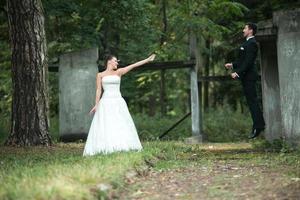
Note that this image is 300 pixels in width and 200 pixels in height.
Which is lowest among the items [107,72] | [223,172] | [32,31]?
[223,172]

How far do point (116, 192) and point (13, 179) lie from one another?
1324 mm

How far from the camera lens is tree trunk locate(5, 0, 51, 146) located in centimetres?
1479

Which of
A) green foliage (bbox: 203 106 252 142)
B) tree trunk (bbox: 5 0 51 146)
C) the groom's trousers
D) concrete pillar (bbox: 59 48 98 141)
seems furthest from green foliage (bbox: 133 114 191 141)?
the groom's trousers

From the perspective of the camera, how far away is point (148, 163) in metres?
10.4

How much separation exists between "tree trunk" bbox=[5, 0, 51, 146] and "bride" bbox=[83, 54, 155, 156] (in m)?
2.45

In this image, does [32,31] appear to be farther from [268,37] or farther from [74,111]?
[268,37]

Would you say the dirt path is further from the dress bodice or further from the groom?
the dress bodice

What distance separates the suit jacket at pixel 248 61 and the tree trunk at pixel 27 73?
5393 millimetres

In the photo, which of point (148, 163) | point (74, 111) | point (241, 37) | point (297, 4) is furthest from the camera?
point (297, 4)

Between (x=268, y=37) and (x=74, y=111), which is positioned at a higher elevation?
(x=268, y=37)

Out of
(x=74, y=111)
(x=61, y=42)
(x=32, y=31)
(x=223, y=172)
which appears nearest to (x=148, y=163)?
(x=223, y=172)

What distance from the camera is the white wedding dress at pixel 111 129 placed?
40.2 ft

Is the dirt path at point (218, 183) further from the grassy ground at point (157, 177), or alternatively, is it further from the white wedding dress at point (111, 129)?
the white wedding dress at point (111, 129)

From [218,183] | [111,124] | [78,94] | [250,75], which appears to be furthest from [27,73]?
[218,183]
